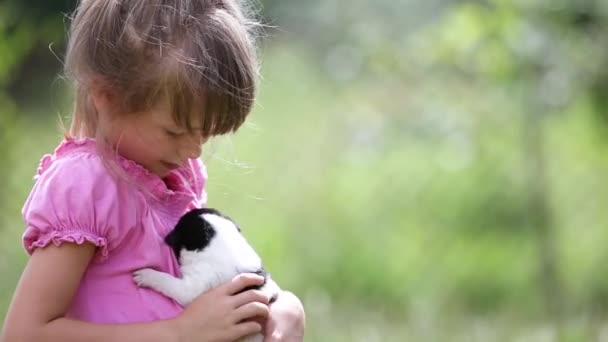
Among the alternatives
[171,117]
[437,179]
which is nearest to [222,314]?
[171,117]

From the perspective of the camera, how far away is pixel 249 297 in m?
2.20

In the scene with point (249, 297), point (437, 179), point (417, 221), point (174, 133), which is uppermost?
point (174, 133)

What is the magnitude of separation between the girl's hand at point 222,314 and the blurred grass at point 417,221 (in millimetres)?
2343

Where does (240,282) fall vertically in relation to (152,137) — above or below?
below

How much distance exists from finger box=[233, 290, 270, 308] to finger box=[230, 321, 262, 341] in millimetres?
44

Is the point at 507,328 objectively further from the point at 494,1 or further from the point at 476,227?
the point at 494,1

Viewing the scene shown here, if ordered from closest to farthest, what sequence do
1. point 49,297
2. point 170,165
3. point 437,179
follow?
point 49,297
point 170,165
point 437,179

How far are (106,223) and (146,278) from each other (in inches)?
6.0

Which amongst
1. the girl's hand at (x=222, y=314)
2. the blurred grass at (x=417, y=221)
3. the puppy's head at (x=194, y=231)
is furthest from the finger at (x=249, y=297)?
the blurred grass at (x=417, y=221)

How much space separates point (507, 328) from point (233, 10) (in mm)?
2889

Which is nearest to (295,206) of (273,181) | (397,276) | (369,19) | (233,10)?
(273,181)

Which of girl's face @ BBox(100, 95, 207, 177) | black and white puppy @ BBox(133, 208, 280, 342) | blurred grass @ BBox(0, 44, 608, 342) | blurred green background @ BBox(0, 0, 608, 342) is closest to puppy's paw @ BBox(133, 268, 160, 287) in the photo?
black and white puppy @ BBox(133, 208, 280, 342)

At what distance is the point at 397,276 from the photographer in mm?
5293

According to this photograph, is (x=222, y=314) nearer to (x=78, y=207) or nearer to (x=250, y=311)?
(x=250, y=311)
